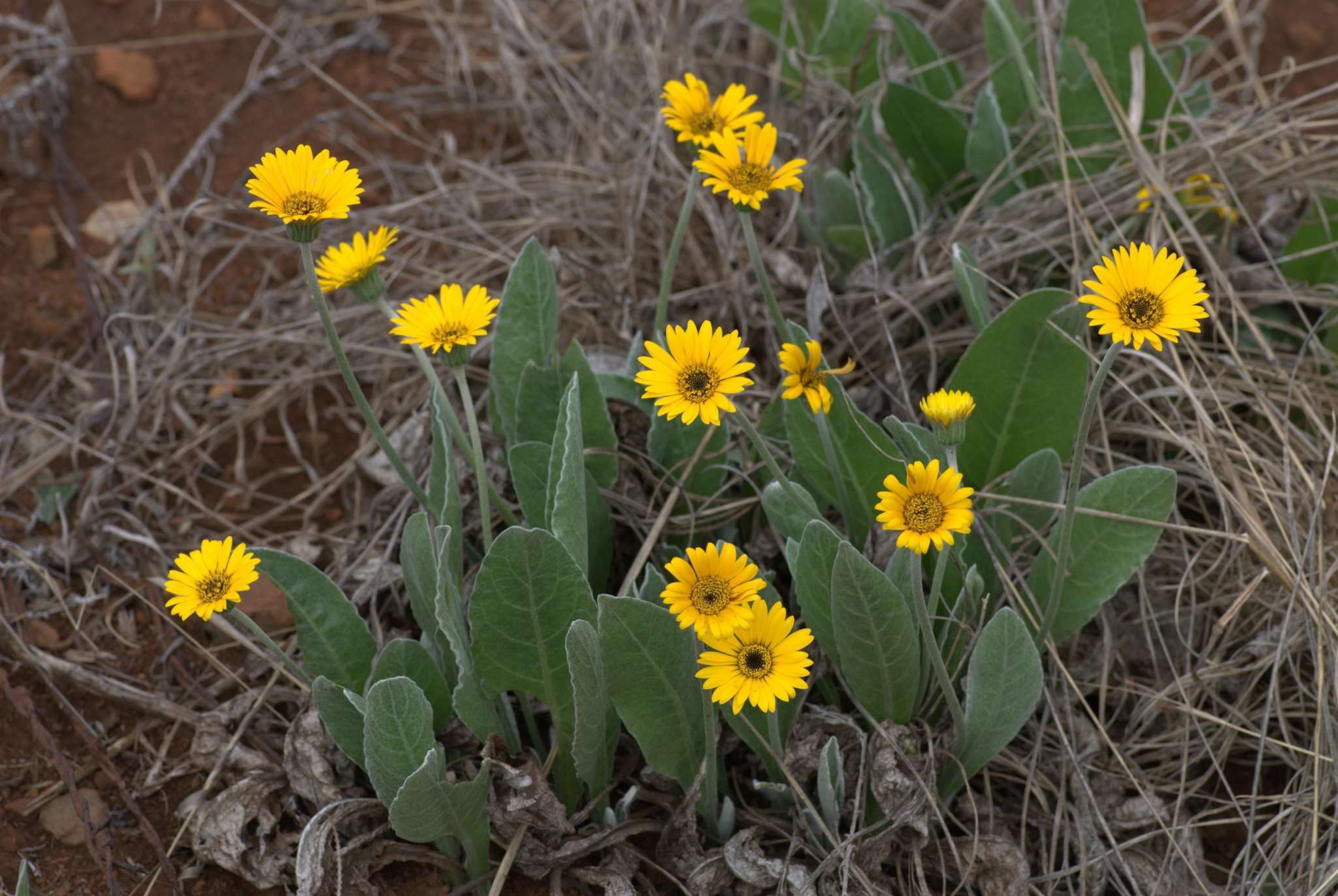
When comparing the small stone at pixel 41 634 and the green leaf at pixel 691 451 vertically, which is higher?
the green leaf at pixel 691 451

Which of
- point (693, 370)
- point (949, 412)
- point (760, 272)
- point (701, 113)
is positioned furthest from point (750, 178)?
point (949, 412)

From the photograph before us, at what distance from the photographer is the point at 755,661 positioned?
5.57 feet

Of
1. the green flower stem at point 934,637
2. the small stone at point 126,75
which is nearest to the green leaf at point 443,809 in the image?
the green flower stem at point 934,637

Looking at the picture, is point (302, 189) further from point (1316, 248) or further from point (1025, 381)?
point (1316, 248)

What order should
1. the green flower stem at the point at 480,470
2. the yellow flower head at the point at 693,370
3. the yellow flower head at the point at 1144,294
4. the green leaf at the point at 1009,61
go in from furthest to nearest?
the green leaf at the point at 1009,61
the green flower stem at the point at 480,470
the yellow flower head at the point at 693,370
the yellow flower head at the point at 1144,294

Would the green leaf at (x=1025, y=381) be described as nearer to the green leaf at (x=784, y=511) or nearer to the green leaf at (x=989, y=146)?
the green leaf at (x=784, y=511)

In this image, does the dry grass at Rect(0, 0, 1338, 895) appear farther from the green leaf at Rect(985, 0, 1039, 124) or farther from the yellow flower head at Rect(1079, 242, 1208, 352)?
the yellow flower head at Rect(1079, 242, 1208, 352)

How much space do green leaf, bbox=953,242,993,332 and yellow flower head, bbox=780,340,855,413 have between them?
0.64 meters

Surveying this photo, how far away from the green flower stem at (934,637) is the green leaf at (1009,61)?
1625 millimetres

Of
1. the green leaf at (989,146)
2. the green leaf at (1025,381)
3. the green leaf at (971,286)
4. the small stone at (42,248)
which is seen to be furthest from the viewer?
the small stone at (42,248)

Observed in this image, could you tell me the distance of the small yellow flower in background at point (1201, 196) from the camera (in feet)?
9.04

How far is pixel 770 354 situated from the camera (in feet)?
9.24

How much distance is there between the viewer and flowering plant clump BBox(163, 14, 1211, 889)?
1723 millimetres

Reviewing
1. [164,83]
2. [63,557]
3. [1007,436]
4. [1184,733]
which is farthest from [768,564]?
[164,83]
